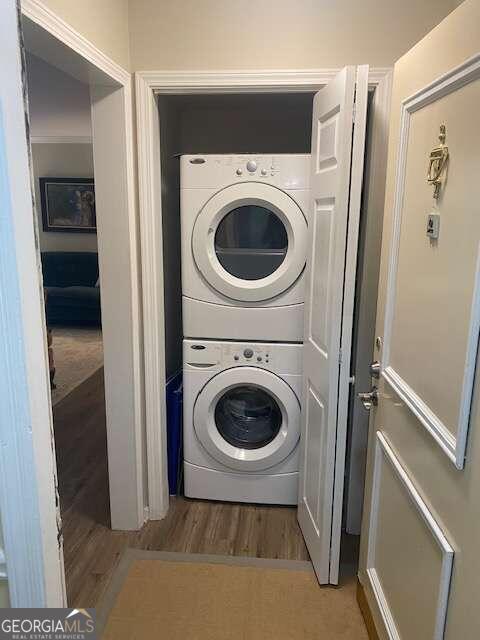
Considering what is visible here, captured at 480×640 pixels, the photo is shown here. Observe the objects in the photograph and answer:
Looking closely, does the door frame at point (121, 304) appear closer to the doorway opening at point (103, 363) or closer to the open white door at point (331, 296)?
the doorway opening at point (103, 363)

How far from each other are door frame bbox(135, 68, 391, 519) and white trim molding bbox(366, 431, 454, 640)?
1.08 feet

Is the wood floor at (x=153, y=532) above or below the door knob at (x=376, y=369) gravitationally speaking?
below

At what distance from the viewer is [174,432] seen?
244cm

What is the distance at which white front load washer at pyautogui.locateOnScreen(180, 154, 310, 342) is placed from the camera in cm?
208

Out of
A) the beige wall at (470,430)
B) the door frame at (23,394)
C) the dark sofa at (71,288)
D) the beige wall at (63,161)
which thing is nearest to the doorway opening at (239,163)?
the beige wall at (470,430)

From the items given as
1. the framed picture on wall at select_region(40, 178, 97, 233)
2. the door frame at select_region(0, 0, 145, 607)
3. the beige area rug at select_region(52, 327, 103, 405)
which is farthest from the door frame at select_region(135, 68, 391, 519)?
the framed picture on wall at select_region(40, 178, 97, 233)

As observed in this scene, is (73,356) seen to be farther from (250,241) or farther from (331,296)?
(331,296)

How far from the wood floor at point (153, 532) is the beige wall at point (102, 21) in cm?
205

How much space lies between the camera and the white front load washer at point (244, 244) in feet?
6.82

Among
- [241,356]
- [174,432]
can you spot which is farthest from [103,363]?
[241,356]

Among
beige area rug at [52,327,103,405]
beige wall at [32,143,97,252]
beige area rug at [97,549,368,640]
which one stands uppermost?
beige wall at [32,143,97,252]

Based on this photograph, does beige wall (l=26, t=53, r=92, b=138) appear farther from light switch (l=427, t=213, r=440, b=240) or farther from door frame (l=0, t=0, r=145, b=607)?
light switch (l=427, t=213, r=440, b=240)

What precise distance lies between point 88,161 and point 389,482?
5.99 metres

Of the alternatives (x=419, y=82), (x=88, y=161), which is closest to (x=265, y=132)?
(x=419, y=82)
